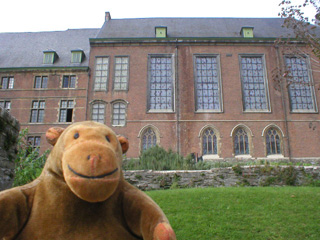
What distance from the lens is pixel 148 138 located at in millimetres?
18766

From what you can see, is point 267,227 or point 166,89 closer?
point 267,227

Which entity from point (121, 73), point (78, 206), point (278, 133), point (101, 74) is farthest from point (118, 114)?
point (78, 206)

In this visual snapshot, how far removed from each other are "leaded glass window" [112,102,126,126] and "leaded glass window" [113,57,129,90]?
139cm

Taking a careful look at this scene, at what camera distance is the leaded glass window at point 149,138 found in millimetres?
18625

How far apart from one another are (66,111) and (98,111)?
8.82 feet

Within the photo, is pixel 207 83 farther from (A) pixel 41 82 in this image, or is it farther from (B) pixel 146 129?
(A) pixel 41 82

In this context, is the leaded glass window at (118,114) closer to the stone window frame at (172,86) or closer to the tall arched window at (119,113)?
the tall arched window at (119,113)

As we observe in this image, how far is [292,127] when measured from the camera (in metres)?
18.9

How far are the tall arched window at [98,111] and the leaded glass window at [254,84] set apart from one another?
35.6 ft

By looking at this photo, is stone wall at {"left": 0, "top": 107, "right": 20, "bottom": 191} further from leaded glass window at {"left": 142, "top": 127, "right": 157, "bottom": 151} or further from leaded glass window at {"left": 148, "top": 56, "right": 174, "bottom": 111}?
leaded glass window at {"left": 148, "top": 56, "right": 174, "bottom": 111}

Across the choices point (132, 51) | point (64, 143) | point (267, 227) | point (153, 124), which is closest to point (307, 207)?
point (267, 227)

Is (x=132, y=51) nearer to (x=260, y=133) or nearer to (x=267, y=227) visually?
(x=260, y=133)

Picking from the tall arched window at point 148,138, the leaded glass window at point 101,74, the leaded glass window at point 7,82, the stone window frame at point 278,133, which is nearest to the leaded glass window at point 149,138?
the tall arched window at point 148,138

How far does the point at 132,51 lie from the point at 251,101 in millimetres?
10289
